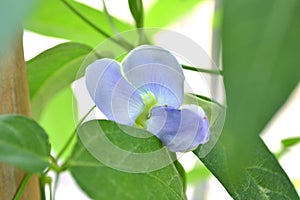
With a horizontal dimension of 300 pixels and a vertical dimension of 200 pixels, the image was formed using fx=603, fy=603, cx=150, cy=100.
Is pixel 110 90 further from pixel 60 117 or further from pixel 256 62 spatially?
pixel 60 117

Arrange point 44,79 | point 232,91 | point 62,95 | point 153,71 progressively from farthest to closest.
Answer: point 62,95, point 44,79, point 153,71, point 232,91

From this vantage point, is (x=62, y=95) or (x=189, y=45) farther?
(x=62, y=95)

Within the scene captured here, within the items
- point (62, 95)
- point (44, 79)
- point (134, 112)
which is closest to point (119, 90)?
point (134, 112)

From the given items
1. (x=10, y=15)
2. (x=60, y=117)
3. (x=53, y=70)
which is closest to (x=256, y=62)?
(x=10, y=15)

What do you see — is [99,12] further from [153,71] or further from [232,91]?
[232,91]

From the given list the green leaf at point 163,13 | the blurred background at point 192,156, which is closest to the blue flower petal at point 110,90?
the green leaf at point 163,13

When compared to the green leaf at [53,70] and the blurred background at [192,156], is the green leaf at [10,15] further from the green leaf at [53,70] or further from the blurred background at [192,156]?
the blurred background at [192,156]

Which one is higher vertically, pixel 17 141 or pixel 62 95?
pixel 17 141
